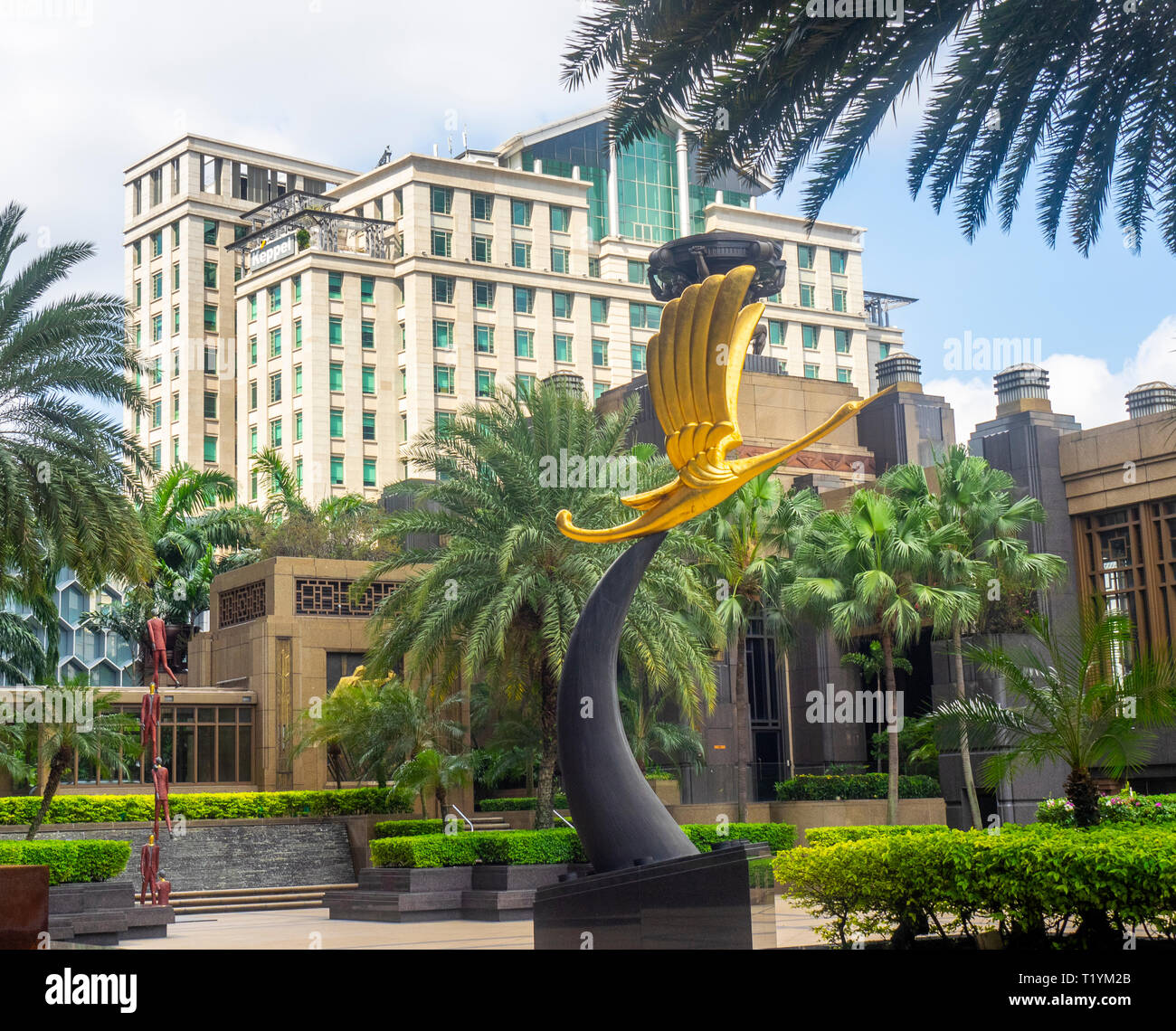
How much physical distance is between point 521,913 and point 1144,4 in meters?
18.6

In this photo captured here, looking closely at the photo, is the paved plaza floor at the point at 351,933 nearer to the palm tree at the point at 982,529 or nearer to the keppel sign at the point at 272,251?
the palm tree at the point at 982,529

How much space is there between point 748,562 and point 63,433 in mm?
14943

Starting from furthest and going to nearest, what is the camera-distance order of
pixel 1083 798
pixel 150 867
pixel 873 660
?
pixel 873 660, pixel 150 867, pixel 1083 798

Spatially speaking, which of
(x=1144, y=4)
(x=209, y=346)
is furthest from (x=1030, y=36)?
(x=209, y=346)

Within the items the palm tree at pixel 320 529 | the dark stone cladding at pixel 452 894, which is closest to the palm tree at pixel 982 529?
the dark stone cladding at pixel 452 894

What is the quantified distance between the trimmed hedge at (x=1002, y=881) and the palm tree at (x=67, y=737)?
15.4m

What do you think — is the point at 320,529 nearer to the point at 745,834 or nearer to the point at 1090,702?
the point at 745,834

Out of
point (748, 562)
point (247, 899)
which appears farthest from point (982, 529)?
point (247, 899)

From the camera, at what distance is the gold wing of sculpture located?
532 inches

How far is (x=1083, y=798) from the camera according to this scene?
500 inches

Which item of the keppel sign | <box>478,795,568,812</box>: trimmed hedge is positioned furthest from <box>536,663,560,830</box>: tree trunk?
the keppel sign

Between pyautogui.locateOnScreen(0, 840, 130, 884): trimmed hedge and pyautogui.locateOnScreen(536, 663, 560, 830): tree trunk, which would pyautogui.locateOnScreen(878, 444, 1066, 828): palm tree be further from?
pyautogui.locateOnScreen(0, 840, 130, 884): trimmed hedge

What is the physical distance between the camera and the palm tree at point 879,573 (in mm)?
27734
